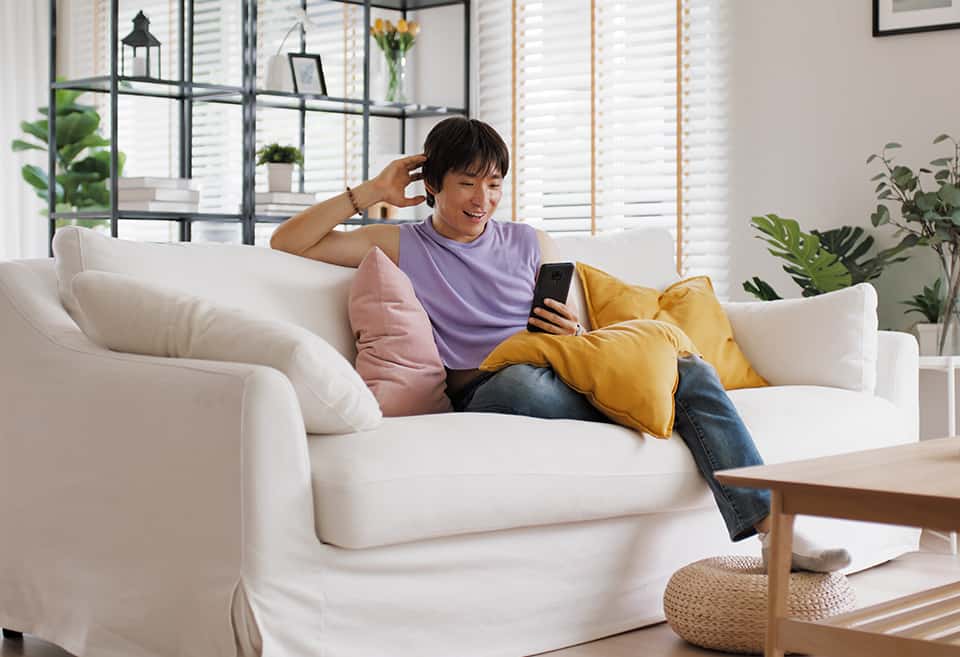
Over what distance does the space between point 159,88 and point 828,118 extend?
7.90ft

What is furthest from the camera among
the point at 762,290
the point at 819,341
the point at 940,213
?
the point at 762,290

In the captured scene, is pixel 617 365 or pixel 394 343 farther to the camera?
pixel 394 343

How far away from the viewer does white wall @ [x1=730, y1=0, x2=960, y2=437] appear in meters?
4.31

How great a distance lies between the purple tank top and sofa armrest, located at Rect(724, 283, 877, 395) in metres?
0.72

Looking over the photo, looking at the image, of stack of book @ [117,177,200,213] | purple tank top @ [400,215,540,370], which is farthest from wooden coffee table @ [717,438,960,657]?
stack of book @ [117,177,200,213]

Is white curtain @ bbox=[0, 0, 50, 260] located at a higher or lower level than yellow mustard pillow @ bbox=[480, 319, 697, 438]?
higher

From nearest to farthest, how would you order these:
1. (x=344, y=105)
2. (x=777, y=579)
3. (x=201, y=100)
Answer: (x=777, y=579) → (x=201, y=100) → (x=344, y=105)

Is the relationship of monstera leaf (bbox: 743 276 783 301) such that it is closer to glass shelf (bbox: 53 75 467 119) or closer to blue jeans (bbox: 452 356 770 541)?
blue jeans (bbox: 452 356 770 541)

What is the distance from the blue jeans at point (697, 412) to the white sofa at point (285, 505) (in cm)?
5

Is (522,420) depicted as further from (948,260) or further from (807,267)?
(948,260)

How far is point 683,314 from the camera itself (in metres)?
3.51

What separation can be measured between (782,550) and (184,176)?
3428 millimetres

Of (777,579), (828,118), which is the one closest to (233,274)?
(777,579)

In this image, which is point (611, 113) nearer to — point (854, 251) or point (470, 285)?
point (854, 251)
